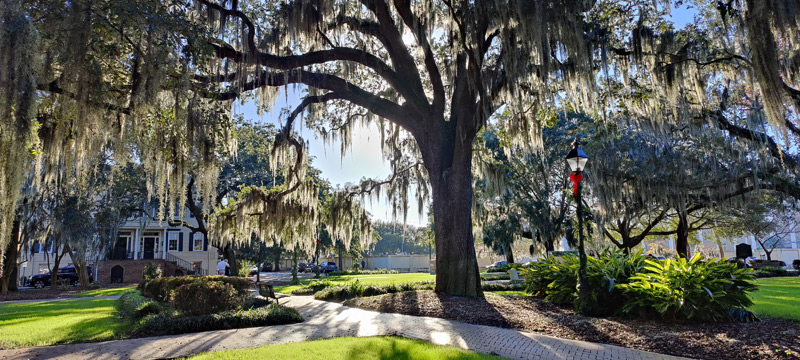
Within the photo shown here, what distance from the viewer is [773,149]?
14.2 metres

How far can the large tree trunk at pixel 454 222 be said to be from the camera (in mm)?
10430

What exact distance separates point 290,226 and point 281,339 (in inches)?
314

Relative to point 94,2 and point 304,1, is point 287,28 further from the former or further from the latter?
point 94,2

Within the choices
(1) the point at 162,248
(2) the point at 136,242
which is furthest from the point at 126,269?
(2) the point at 136,242

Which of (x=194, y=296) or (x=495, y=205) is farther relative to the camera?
(x=495, y=205)

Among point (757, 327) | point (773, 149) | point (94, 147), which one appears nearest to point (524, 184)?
point (773, 149)

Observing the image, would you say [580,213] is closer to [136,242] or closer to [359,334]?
[359,334]

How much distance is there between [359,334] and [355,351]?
4.97 feet

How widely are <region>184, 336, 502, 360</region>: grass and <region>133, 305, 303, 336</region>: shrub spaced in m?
2.58

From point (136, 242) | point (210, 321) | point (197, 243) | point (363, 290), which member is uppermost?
point (136, 242)

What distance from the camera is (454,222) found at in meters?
10.6

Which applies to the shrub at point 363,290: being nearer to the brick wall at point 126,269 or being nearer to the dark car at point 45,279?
the dark car at point 45,279

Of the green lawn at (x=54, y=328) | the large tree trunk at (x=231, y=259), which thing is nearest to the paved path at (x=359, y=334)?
the green lawn at (x=54, y=328)

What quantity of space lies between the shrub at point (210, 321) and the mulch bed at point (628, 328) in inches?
97.1
